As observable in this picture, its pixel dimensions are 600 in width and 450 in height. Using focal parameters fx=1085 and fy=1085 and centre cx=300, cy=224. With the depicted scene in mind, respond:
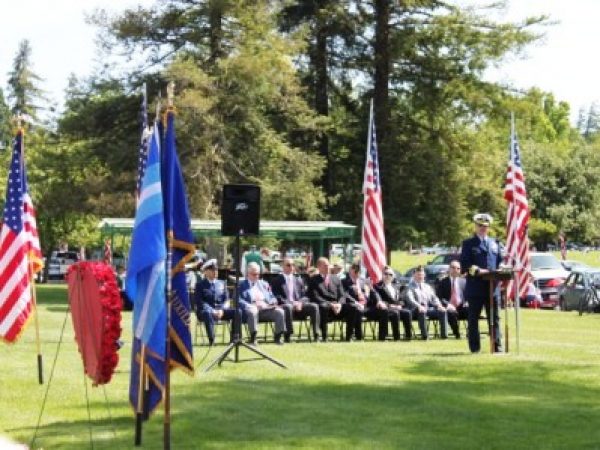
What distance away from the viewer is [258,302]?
19531 millimetres

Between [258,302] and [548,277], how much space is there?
21.8 meters

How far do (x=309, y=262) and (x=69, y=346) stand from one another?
21350 mm

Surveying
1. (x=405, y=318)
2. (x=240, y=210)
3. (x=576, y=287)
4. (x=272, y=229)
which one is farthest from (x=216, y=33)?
(x=240, y=210)

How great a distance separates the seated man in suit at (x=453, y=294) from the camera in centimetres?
2153

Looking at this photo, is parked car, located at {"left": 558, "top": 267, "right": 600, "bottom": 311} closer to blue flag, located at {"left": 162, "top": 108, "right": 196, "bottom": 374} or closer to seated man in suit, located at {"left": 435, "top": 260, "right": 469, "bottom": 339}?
seated man in suit, located at {"left": 435, "top": 260, "right": 469, "bottom": 339}

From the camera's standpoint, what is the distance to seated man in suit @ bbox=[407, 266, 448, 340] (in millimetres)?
21125

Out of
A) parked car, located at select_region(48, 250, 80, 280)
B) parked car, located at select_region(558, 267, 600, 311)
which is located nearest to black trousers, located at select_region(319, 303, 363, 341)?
parked car, located at select_region(558, 267, 600, 311)

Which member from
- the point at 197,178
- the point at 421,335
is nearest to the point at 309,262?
the point at 197,178

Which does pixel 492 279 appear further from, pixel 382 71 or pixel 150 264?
pixel 382 71

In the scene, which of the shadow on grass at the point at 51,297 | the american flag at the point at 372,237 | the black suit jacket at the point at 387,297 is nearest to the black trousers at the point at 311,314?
the black suit jacket at the point at 387,297

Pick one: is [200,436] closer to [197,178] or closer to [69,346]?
[69,346]

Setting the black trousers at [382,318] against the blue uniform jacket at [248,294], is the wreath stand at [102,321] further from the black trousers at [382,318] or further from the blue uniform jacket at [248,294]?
the black trousers at [382,318]

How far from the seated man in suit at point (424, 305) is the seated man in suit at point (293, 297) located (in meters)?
2.19

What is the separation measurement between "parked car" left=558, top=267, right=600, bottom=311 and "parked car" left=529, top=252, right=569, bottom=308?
1.47m
